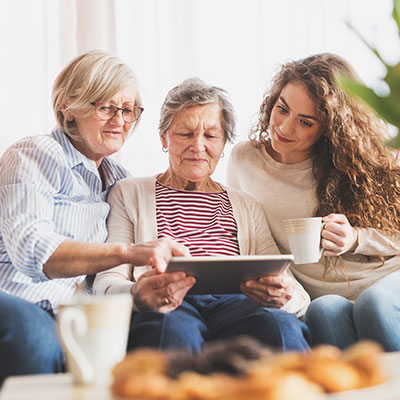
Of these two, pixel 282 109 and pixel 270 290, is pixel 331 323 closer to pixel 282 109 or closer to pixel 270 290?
pixel 270 290

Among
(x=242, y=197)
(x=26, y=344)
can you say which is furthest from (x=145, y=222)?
(x=26, y=344)

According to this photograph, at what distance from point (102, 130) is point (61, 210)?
0.30 m

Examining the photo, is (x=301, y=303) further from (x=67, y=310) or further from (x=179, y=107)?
(x=67, y=310)

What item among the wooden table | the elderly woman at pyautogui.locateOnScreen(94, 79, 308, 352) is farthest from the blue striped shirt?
the wooden table

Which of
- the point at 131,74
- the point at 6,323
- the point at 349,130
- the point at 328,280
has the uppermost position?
the point at 131,74

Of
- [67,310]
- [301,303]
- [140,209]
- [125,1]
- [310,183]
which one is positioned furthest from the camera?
[125,1]

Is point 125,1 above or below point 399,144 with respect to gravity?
above

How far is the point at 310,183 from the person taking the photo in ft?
6.44

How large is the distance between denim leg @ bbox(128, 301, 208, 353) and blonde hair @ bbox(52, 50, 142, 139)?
0.72 metres

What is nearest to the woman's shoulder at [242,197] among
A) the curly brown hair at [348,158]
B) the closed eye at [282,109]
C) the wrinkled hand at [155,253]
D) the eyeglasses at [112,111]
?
the curly brown hair at [348,158]

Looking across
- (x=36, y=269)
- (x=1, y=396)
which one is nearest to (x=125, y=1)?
(x=36, y=269)

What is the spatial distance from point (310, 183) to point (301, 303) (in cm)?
50

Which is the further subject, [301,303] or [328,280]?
[328,280]

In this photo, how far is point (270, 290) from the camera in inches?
58.9
